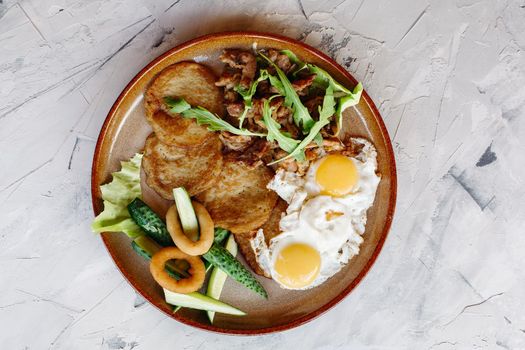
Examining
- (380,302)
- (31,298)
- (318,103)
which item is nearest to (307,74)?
(318,103)

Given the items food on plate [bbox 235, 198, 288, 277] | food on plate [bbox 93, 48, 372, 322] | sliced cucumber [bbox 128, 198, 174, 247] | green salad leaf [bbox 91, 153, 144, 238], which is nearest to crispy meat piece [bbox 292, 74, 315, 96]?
food on plate [bbox 93, 48, 372, 322]

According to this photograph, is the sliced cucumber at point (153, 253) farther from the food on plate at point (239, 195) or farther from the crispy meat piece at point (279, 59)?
the crispy meat piece at point (279, 59)

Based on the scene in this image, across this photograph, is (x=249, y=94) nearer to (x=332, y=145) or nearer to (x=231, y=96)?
(x=231, y=96)

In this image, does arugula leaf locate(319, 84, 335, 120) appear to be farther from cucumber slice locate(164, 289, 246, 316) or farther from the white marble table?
cucumber slice locate(164, 289, 246, 316)

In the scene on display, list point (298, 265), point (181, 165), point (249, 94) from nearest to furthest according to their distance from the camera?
1. point (249, 94)
2. point (298, 265)
3. point (181, 165)

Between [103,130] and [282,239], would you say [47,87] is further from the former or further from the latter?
[282,239]

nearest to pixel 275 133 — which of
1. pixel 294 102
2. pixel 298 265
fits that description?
pixel 294 102
